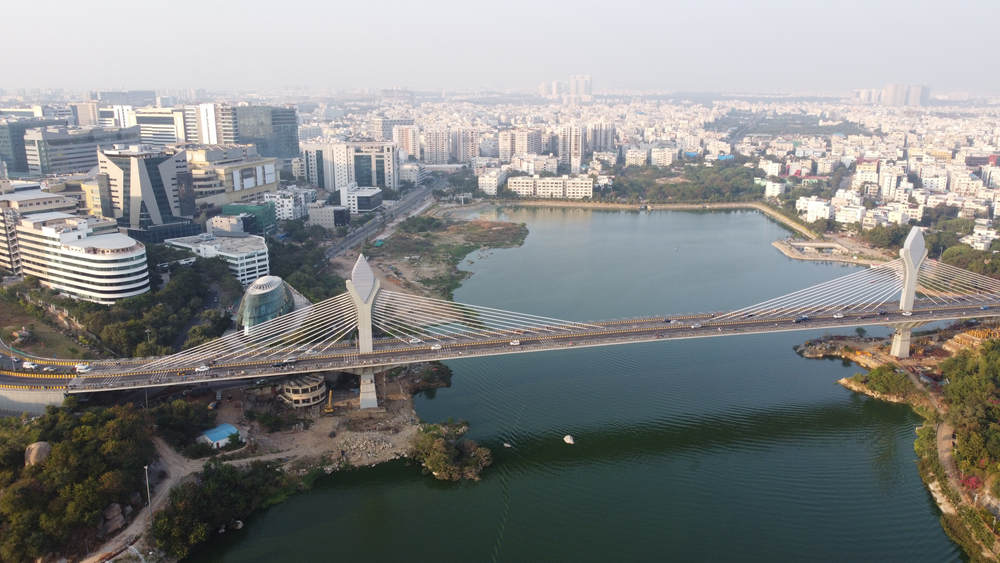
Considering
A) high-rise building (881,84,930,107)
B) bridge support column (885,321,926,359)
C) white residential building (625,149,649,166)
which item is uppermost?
high-rise building (881,84,930,107)

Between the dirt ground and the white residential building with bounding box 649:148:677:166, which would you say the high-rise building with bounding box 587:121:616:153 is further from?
the dirt ground

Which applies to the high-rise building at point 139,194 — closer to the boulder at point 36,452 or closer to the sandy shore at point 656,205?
the boulder at point 36,452

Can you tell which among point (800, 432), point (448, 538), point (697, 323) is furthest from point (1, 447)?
point (800, 432)

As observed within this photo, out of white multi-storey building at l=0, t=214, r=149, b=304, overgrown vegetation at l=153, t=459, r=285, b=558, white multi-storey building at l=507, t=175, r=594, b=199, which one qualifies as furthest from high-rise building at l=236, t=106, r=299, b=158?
overgrown vegetation at l=153, t=459, r=285, b=558

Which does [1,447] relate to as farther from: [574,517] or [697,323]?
[697,323]

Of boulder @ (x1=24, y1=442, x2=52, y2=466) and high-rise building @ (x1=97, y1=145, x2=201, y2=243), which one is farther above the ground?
high-rise building @ (x1=97, y1=145, x2=201, y2=243)

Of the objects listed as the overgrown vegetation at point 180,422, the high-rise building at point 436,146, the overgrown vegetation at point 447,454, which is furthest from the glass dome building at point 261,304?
the high-rise building at point 436,146
